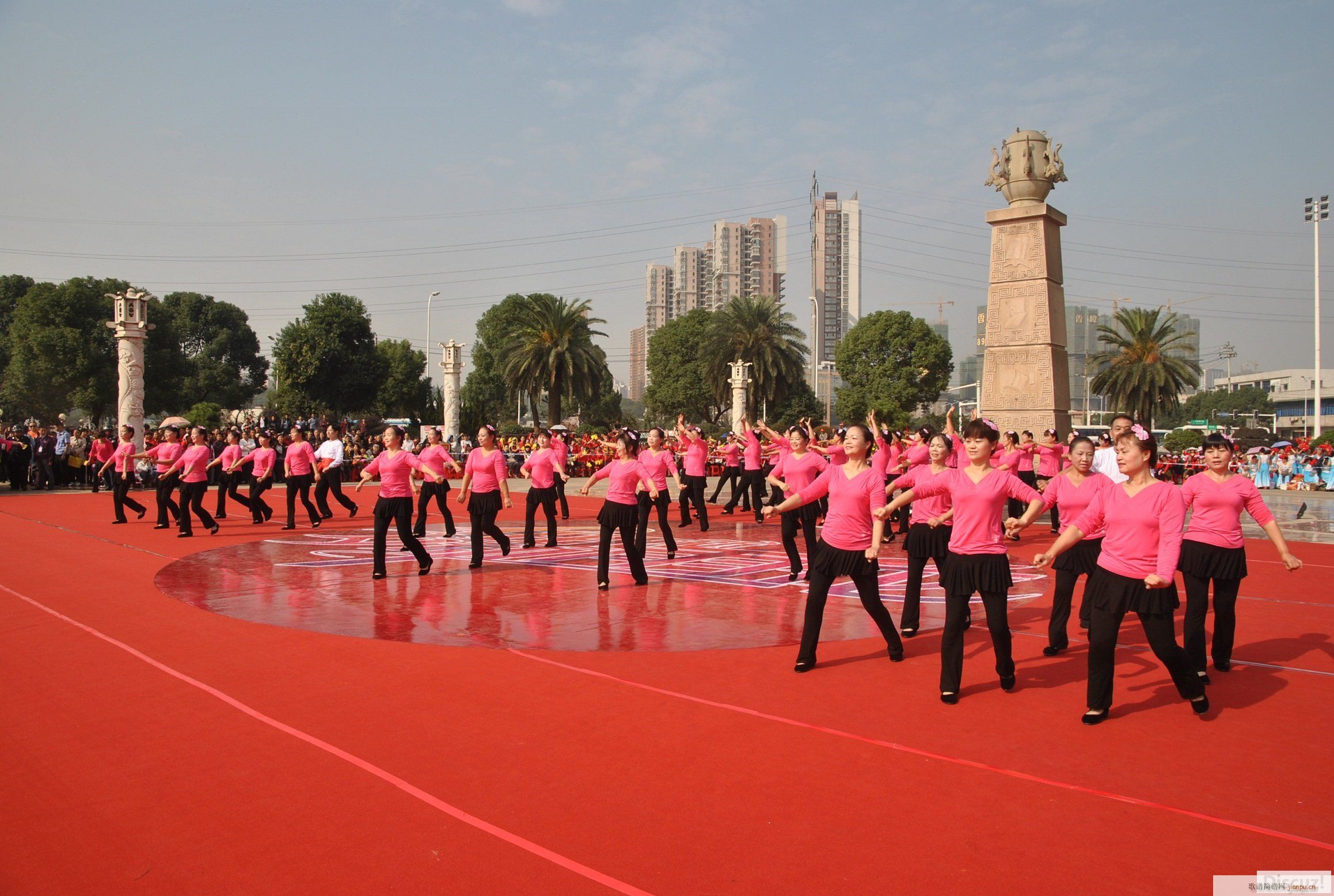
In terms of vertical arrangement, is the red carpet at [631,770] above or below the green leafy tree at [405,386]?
below

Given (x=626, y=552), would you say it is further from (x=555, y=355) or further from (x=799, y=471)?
(x=555, y=355)

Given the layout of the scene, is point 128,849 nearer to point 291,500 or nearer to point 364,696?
point 364,696

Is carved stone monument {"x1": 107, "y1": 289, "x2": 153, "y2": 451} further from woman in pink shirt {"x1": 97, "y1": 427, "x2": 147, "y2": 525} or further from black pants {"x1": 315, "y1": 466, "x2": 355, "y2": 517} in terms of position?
black pants {"x1": 315, "y1": 466, "x2": 355, "y2": 517}

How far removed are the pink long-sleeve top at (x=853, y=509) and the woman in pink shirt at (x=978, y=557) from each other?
2.46 feet

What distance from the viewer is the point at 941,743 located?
542 cm

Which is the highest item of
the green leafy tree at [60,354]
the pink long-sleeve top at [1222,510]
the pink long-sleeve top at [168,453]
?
the green leafy tree at [60,354]

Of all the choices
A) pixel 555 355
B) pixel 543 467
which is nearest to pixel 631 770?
pixel 543 467

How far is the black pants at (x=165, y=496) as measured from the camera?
1592cm

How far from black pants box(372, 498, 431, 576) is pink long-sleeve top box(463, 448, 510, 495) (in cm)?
114

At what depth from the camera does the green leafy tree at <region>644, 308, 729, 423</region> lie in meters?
68.4

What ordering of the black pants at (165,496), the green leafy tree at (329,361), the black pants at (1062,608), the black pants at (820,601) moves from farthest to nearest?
the green leafy tree at (329,361) < the black pants at (165,496) < the black pants at (1062,608) < the black pants at (820,601)

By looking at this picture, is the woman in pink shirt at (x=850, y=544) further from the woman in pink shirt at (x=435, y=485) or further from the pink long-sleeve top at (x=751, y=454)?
the pink long-sleeve top at (x=751, y=454)

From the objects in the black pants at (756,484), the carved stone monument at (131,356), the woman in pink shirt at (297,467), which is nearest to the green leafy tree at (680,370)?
the carved stone monument at (131,356)

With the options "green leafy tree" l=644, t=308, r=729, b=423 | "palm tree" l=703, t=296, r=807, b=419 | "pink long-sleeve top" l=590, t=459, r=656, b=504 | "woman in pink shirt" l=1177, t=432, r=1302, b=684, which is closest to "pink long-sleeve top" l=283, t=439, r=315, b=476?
"pink long-sleeve top" l=590, t=459, r=656, b=504
